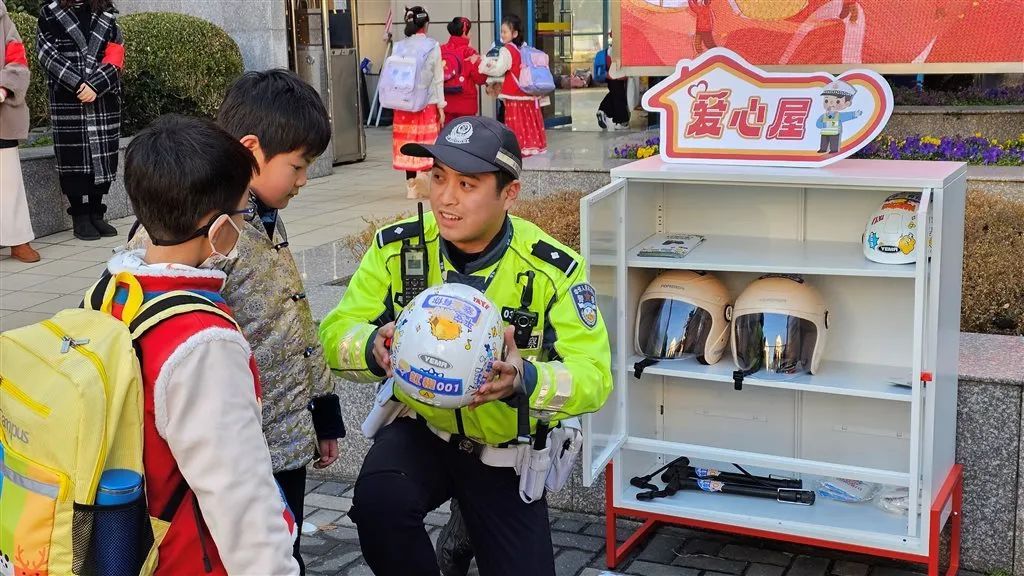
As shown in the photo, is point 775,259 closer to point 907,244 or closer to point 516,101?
point 907,244

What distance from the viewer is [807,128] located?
14.5ft

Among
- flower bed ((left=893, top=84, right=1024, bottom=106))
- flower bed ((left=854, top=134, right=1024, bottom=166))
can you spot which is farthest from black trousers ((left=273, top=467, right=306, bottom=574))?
flower bed ((left=893, top=84, right=1024, bottom=106))

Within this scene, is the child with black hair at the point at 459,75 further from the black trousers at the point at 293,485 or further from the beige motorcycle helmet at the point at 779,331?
the black trousers at the point at 293,485

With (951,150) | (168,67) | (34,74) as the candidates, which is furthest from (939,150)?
(34,74)

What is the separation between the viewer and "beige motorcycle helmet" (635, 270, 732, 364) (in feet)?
15.4

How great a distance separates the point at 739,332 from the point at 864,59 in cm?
341

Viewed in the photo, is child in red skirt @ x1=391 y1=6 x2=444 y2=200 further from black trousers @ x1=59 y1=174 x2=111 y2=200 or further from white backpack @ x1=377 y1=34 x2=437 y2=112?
black trousers @ x1=59 y1=174 x2=111 y2=200

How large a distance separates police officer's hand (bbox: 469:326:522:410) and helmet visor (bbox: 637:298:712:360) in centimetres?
162

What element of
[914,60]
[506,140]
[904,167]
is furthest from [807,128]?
[914,60]

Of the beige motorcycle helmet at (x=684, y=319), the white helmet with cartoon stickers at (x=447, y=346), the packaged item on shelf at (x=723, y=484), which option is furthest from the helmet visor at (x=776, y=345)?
the white helmet with cartoon stickers at (x=447, y=346)

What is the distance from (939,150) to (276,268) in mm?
7919

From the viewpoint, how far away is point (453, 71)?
1322cm

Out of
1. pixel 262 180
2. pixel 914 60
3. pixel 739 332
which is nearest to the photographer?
pixel 262 180

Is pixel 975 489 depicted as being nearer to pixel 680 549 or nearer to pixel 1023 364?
pixel 1023 364
